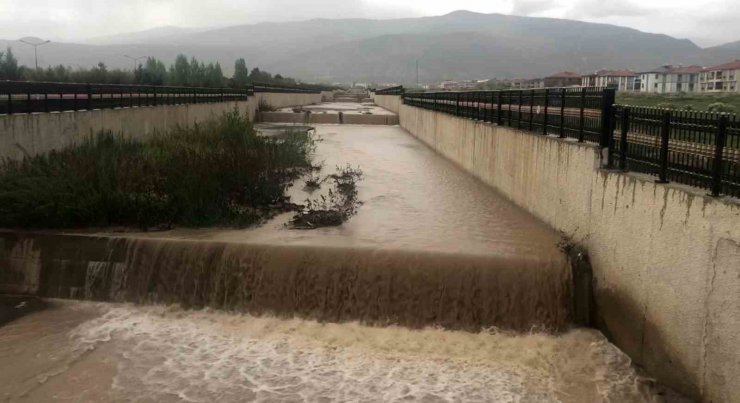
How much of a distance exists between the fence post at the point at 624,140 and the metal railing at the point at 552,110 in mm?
499

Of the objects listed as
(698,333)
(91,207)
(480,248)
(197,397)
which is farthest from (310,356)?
(91,207)

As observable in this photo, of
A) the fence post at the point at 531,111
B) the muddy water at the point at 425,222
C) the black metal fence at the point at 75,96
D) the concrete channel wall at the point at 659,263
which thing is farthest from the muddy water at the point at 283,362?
the fence post at the point at 531,111

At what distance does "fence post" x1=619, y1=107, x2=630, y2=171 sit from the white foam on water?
2.66 metres

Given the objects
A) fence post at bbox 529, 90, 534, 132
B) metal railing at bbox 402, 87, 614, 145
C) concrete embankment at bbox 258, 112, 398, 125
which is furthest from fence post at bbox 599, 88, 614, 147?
concrete embankment at bbox 258, 112, 398, 125

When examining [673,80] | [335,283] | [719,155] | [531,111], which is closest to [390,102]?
[531,111]

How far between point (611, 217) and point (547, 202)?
336 cm

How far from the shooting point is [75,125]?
52.8 feet

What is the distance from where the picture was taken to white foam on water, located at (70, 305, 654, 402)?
8375mm

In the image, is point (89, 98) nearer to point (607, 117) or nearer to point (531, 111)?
point (531, 111)

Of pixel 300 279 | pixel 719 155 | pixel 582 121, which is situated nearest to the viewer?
pixel 719 155

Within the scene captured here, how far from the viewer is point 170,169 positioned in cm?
1438

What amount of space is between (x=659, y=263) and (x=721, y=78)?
95.2 metres

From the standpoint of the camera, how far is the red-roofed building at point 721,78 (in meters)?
83.2

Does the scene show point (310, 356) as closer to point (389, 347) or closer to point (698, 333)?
point (389, 347)
